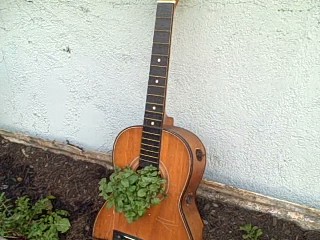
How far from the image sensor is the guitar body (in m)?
1.54

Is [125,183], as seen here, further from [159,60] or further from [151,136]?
[159,60]

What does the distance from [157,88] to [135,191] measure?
0.49 m

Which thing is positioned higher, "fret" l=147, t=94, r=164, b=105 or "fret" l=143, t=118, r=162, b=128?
"fret" l=147, t=94, r=164, b=105

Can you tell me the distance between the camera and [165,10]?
5.19 ft

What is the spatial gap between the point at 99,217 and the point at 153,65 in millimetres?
849

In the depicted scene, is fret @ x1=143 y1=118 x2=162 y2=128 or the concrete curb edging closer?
fret @ x1=143 y1=118 x2=162 y2=128

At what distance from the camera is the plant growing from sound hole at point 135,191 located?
5.04 feet

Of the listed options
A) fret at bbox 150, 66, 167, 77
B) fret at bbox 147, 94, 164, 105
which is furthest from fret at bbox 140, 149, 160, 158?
fret at bbox 150, 66, 167, 77

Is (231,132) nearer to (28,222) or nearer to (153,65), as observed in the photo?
(153,65)

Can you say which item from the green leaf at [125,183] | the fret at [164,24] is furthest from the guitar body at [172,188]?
the fret at [164,24]

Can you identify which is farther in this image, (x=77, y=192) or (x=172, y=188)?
(x=77, y=192)

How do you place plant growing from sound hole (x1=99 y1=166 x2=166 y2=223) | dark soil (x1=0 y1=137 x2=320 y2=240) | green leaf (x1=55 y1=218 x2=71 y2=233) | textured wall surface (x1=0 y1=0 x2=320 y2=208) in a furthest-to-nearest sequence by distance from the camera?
green leaf (x1=55 y1=218 x2=71 y2=233)
dark soil (x1=0 y1=137 x2=320 y2=240)
textured wall surface (x1=0 y1=0 x2=320 y2=208)
plant growing from sound hole (x1=99 y1=166 x2=166 y2=223)

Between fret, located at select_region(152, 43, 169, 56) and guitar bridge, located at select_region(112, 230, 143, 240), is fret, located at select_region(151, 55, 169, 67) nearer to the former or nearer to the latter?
fret, located at select_region(152, 43, 169, 56)

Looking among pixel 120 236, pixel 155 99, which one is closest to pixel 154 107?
pixel 155 99
